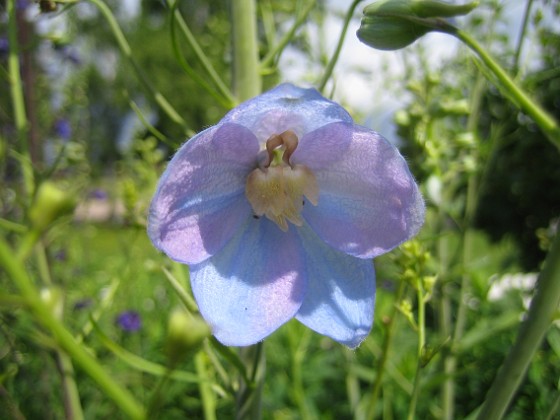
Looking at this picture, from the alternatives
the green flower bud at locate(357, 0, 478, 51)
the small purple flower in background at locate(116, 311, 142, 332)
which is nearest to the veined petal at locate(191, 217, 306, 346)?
the green flower bud at locate(357, 0, 478, 51)

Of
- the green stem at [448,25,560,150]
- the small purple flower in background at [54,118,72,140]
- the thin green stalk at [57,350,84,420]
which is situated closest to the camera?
the green stem at [448,25,560,150]

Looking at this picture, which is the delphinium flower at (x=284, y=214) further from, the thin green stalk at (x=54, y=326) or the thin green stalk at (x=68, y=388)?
the thin green stalk at (x=68, y=388)

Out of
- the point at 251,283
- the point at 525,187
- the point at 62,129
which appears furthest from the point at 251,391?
the point at 525,187

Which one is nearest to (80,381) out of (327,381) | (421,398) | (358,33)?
(327,381)

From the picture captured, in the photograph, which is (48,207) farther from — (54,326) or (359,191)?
(359,191)

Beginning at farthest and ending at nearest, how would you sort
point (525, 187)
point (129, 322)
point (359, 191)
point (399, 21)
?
point (525, 187) < point (129, 322) < point (359, 191) < point (399, 21)

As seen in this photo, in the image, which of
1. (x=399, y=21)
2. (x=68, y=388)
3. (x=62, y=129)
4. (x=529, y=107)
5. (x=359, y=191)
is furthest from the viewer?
(x=62, y=129)

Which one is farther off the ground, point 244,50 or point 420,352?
point 244,50

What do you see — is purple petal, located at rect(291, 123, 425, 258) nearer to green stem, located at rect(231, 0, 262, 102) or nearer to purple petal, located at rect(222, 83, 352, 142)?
purple petal, located at rect(222, 83, 352, 142)
